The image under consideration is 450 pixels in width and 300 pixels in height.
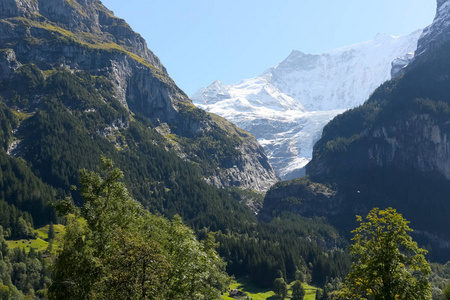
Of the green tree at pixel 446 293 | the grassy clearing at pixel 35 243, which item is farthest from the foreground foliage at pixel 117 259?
the grassy clearing at pixel 35 243

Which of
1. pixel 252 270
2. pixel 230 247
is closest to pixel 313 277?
pixel 252 270

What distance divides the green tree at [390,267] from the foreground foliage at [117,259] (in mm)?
12576

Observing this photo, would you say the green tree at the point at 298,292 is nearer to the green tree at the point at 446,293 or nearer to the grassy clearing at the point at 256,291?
the grassy clearing at the point at 256,291

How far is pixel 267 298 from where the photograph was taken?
5979 inches

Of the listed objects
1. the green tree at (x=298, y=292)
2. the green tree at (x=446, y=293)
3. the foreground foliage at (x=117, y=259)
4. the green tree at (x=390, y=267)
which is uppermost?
the foreground foliage at (x=117, y=259)

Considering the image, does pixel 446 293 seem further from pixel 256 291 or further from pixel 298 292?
pixel 256 291

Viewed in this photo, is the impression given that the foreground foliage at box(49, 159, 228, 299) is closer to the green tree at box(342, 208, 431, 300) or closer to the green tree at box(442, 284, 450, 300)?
the green tree at box(342, 208, 431, 300)

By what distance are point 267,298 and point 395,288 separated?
432ft

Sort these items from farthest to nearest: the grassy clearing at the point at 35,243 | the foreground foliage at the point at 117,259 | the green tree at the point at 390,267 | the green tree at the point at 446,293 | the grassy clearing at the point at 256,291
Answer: the grassy clearing at the point at 35,243 → the grassy clearing at the point at 256,291 → the green tree at the point at 446,293 → the green tree at the point at 390,267 → the foreground foliage at the point at 117,259

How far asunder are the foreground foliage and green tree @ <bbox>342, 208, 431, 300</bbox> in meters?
12.6

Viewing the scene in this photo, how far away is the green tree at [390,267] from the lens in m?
29.9

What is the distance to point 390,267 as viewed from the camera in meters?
30.8

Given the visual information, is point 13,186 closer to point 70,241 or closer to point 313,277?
point 313,277

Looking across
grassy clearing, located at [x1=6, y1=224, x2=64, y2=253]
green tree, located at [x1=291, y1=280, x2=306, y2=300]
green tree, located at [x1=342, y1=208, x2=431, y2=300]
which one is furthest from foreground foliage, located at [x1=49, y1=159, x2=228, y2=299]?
grassy clearing, located at [x1=6, y1=224, x2=64, y2=253]
